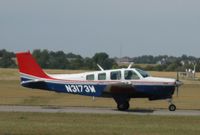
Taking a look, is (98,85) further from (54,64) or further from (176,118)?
(54,64)

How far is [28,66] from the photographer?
28.0 metres

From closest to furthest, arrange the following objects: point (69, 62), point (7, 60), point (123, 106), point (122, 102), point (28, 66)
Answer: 1. point (123, 106)
2. point (122, 102)
3. point (28, 66)
4. point (69, 62)
5. point (7, 60)

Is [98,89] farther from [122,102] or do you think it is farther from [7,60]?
[7,60]

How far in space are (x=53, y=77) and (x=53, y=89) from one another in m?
0.59

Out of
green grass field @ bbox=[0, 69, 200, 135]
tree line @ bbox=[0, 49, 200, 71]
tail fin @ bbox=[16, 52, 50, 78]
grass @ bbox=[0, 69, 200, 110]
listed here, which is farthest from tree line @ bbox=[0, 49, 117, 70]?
green grass field @ bbox=[0, 69, 200, 135]

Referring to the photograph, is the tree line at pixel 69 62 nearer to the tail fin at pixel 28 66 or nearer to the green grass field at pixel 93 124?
the tail fin at pixel 28 66

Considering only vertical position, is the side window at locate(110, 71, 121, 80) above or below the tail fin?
below

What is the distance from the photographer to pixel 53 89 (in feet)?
90.8

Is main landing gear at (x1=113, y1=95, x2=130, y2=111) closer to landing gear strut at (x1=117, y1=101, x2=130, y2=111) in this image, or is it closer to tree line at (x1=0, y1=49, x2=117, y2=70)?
landing gear strut at (x1=117, y1=101, x2=130, y2=111)

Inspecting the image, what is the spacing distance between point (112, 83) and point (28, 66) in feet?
14.4

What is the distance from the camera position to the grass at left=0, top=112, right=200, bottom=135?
15.9m

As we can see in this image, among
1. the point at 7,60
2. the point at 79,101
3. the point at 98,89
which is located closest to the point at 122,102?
the point at 98,89

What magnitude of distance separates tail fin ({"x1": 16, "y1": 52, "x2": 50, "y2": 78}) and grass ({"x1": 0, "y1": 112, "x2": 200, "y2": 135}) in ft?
19.0

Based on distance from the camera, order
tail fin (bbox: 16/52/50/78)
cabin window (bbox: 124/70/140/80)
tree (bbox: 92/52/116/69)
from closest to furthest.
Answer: cabin window (bbox: 124/70/140/80), tail fin (bbox: 16/52/50/78), tree (bbox: 92/52/116/69)
